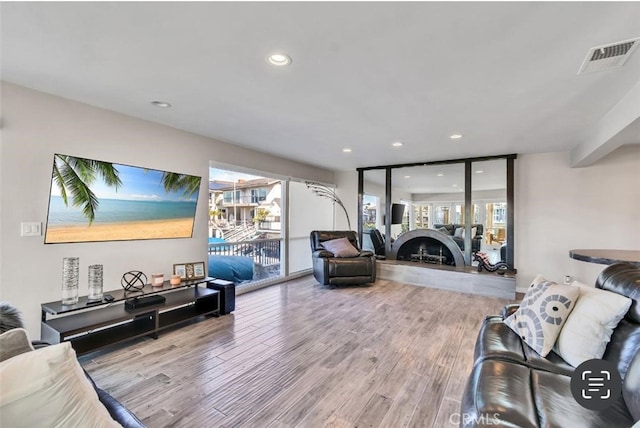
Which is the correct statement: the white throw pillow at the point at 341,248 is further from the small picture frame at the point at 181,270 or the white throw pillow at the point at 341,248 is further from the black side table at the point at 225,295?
the small picture frame at the point at 181,270

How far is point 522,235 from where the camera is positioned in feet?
16.0

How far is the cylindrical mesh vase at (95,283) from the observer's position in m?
2.70

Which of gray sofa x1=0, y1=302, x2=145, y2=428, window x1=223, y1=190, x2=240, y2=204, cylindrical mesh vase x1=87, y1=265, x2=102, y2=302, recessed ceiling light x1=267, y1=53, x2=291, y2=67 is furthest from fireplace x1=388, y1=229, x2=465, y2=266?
gray sofa x1=0, y1=302, x2=145, y2=428

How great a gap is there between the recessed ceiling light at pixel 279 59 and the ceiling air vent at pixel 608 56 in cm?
196

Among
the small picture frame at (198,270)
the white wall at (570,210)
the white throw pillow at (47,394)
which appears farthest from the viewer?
the white wall at (570,210)

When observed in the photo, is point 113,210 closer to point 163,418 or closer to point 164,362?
point 164,362

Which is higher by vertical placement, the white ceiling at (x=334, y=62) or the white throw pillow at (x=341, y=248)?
the white ceiling at (x=334, y=62)

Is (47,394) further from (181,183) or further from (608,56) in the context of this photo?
(608,56)

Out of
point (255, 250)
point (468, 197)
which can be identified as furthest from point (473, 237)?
point (255, 250)

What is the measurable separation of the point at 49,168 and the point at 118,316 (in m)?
1.48

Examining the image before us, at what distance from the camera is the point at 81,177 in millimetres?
2742

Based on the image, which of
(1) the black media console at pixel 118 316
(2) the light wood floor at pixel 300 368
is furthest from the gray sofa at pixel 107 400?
(1) the black media console at pixel 118 316

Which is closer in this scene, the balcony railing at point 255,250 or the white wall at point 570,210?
the white wall at point 570,210

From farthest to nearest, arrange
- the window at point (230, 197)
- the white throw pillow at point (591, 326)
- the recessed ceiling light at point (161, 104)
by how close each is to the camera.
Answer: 1. the window at point (230, 197)
2. the recessed ceiling light at point (161, 104)
3. the white throw pillow at point (591, 326)
